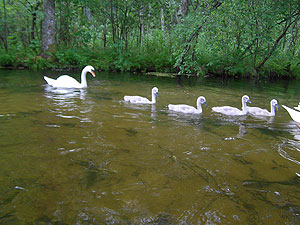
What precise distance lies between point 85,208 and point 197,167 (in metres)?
1.78

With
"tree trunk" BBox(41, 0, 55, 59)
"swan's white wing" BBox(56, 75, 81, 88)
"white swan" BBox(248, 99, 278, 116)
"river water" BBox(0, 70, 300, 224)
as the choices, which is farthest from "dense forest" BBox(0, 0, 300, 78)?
"river water" BBox(0, 70, 300, 224)

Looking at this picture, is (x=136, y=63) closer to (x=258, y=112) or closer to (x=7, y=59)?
(x=7, y=59)

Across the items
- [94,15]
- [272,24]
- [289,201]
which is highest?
[94,15]

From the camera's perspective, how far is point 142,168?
12.6 feet

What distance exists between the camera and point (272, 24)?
A: 12.6m

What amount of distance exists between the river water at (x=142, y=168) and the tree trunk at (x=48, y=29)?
1145cm

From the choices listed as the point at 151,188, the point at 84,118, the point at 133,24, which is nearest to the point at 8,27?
the point at 133,24

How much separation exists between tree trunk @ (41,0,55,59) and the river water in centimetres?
1145

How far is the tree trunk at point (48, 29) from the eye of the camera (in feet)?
54.5

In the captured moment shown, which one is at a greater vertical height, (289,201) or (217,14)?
(217,14)

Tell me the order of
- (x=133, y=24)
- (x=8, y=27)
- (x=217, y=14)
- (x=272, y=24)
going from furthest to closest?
(x=133, y=24) < (x=8, y=27) < (x=272, y=24) < (x=217, y=14)

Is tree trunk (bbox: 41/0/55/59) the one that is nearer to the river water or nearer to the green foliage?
the green foliage

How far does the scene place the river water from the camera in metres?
2.85

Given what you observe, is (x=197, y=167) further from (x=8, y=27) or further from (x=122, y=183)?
(x=8, y=27)
